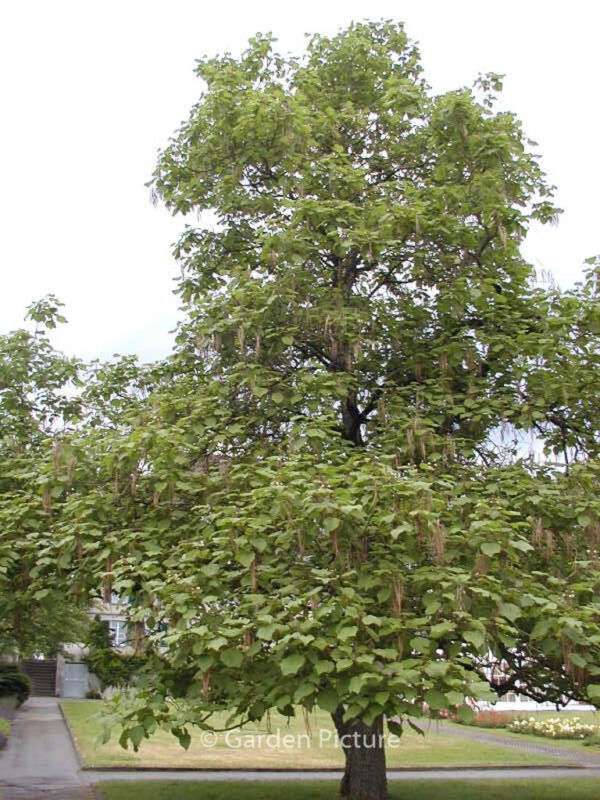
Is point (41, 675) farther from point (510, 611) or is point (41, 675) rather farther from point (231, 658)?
point (510, 611)

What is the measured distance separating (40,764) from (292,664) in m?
11.8

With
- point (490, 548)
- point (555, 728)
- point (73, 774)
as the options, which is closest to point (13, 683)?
point (73, 774)

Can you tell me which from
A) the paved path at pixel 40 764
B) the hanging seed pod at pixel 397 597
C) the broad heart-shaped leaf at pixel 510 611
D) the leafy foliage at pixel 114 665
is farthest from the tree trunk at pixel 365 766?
the paved path at pixel 40 764

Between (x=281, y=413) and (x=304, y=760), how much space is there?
10.5 m

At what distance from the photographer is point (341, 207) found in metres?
7.94

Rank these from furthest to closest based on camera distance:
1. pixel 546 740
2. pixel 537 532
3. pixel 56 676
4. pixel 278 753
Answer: pixel 56 676
pixel 546 740
pixel 278 753
pixel 537 532

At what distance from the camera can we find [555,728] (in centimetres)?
2400

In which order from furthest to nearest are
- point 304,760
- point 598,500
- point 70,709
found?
point 70,709 < point 304,760 < point 598,500

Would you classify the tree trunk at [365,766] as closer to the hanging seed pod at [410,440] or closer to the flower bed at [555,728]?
the hanging seed pod at [410,440]

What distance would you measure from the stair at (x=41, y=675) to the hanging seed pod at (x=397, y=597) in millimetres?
36576

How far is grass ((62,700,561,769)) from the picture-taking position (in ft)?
48.0

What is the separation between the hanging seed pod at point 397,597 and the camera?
545cm

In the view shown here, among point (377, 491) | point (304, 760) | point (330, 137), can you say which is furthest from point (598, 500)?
point (304, 760)

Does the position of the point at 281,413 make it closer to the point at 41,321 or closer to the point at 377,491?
the point at 377,491
